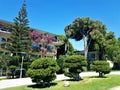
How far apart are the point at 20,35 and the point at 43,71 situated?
71.9 ft

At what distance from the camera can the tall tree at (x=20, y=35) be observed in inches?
1582

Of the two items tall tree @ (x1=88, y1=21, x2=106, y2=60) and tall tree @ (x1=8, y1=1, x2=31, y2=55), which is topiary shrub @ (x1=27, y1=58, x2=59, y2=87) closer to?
tall tree @ (x1=8, y1=1, x2=31, y2=55)

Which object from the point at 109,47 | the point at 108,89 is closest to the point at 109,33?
the point at 109,47

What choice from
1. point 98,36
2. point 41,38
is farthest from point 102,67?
point 98,36

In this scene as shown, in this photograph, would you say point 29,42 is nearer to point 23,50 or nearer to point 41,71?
point 23,50

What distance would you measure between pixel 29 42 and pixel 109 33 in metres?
22.9

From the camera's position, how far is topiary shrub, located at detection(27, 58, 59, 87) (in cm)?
1994

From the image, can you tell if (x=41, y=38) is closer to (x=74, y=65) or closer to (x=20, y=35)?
(x=20, y=35)

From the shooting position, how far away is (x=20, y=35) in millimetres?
40750

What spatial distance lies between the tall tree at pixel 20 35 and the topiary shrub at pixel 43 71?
20.1 m

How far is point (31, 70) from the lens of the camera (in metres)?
20.5

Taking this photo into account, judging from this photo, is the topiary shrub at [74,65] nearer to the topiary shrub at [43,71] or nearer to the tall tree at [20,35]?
the topiary shrub at [43,71]

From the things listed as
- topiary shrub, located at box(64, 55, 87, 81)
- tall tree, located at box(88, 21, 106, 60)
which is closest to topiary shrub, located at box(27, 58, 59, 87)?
topiary shrub, located at box(64, 55, 87, 81)

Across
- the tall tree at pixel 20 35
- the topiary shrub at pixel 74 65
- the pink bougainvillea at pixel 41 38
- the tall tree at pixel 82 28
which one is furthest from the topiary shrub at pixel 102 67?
the tall tree at pixel 82 28
